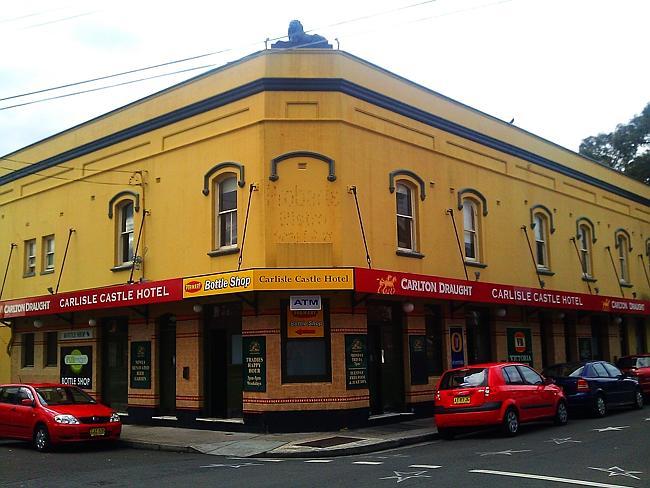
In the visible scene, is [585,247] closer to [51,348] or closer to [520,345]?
[520,345]

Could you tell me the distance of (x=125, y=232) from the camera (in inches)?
846

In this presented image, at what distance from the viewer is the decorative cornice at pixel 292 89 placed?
18062 mm

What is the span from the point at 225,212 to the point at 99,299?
4.26 meters

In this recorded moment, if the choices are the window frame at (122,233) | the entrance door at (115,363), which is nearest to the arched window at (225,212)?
the window frame at (122,233)

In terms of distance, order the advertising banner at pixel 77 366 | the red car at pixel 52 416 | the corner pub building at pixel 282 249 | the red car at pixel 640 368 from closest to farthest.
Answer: the red car at pixel 52 416 → the corner pub building at pixel 282 249 → the advertising banner at pixel 77 366 → the red car at pixel 640 368

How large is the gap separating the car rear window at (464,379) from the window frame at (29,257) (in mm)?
16059

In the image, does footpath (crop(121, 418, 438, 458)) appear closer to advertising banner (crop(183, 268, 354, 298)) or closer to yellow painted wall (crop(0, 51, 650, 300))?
advertising banner (crop(183, 268, 354, 298))

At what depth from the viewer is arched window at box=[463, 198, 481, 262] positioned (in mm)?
22094

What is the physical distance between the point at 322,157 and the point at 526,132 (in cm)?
1078

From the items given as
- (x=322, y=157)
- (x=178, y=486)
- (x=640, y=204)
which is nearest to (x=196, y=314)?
(x=322, y=157)

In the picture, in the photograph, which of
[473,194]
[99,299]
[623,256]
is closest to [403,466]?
[99,299]

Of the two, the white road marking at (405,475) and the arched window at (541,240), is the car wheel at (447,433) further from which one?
the arched window at (541,240)

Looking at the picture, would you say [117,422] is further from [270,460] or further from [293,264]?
[293,264]

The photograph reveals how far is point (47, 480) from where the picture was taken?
11.4 meters
